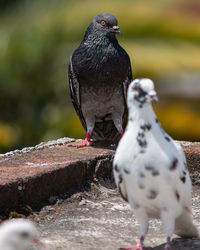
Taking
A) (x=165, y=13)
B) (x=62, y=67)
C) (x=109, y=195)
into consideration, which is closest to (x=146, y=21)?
(x=165, y=13)

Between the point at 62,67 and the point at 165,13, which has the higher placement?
the point at 165,13

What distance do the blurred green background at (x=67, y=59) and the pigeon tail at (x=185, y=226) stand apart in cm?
481

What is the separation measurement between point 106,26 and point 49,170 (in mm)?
2273

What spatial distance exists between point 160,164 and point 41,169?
1349 millimetres

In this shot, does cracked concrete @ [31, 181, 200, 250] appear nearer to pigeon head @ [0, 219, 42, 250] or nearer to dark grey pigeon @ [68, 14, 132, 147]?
pigeon head @ [0, 219, 42, 250]

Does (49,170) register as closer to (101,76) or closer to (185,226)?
(185,226)

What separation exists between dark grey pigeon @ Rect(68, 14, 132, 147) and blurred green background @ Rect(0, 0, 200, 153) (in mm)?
2410

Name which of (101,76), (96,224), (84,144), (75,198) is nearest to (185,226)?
(96,224)

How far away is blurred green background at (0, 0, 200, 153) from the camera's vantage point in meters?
9.09

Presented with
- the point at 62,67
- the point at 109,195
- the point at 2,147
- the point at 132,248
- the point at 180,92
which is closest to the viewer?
the point at 132,248

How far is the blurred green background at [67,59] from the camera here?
9.09 metres

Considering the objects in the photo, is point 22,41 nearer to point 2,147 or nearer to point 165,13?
point 2,147

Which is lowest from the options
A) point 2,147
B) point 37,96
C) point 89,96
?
point 2,147

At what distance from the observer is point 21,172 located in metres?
4.55
